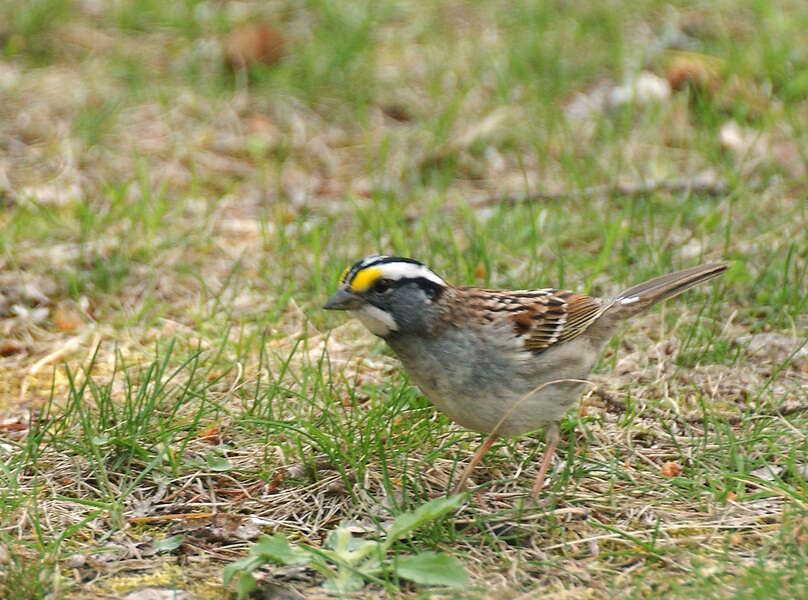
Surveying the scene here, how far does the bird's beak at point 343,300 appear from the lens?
4.21 metres

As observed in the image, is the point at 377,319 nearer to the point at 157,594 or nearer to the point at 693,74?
the point at 157,594

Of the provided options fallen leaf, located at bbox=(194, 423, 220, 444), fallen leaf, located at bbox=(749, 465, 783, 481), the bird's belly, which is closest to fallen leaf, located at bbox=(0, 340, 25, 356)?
fallen leaf, located at bbox=(194, 423, 220, 444)

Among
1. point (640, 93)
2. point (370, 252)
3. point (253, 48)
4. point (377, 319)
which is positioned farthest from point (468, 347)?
point (253, 48)

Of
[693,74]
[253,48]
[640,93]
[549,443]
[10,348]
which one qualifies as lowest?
[549,443]

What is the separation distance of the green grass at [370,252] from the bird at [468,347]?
294 mm

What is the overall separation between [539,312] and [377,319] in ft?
2.43

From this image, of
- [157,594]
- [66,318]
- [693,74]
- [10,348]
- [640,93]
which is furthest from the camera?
[693,74]

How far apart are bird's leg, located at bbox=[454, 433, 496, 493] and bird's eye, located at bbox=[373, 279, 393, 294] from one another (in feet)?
2.39

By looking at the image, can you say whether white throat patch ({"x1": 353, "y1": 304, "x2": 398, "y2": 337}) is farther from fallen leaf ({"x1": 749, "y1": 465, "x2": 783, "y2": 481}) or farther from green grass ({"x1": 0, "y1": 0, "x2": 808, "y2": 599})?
fallen leaf ({"x1": 749, "y1": 465, "x2": 783, "y2": 481})

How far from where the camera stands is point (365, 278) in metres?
4.22

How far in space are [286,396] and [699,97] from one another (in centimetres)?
440

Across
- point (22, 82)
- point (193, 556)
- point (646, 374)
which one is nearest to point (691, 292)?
point (646, 374)

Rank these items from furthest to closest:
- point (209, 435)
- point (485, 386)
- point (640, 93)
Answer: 1. point (640, 93)
2. point (209, 435)
3. point (485, 386)

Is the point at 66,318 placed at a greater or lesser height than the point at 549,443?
greater
